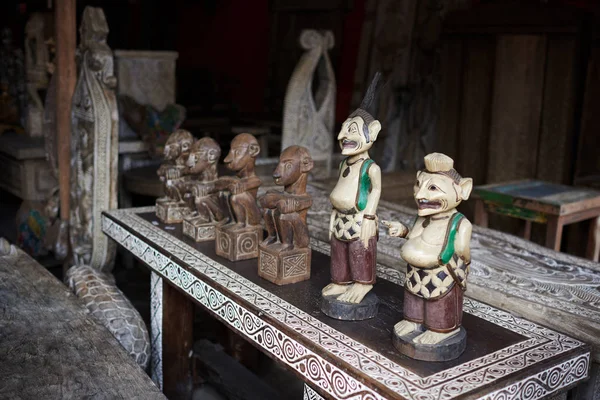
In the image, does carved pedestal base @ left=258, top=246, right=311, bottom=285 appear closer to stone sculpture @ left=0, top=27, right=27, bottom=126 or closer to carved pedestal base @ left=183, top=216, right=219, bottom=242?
carved pedestal base @ left=183, top=216, right=219, bottom=242

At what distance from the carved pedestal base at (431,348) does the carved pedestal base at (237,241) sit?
928 millimetres

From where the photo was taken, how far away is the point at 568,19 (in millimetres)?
4887

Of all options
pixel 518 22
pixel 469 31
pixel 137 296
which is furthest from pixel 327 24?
pixel 137 296

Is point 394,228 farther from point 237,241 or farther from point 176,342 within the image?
point 176,342

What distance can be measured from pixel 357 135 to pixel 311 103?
2574mm

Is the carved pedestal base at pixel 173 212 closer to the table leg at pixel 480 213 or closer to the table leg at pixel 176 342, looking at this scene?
the table leg at pixel 176 342

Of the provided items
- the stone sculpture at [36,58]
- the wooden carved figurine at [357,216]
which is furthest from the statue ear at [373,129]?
the stone sculpture at [36,58]

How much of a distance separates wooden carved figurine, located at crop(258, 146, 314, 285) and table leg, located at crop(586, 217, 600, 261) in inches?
97.4

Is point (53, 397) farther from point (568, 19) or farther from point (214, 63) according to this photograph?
point (214, 63)

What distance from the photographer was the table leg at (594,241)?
13.4 feet

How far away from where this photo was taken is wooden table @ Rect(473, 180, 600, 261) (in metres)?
3.90

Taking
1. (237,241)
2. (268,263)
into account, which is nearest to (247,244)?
(237,241)

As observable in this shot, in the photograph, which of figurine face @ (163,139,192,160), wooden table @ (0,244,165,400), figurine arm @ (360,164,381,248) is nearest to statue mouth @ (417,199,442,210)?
figurine arm @ (360,164,381,248)

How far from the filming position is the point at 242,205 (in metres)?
2.58
